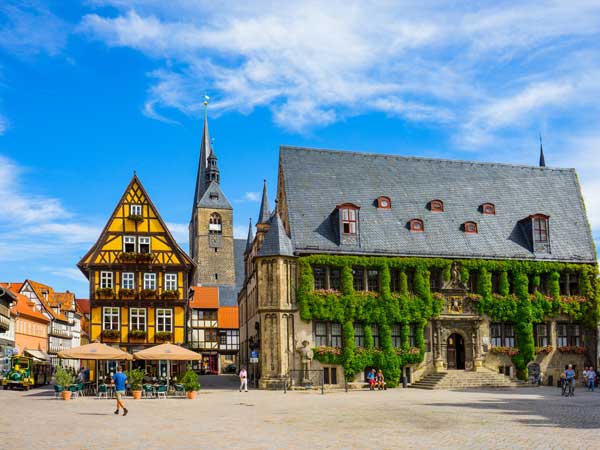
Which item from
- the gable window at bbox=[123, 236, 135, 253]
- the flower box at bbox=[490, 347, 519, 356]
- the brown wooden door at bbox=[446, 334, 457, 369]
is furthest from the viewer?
the gable window at bbox=[123, 236, 135, 253]

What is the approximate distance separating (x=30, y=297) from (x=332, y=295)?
52425 mm

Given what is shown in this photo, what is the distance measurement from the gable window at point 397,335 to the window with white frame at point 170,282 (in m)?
14.3

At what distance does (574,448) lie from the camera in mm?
16719

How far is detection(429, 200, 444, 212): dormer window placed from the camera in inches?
1978

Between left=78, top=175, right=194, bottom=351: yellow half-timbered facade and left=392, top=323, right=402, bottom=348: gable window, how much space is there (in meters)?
13.4

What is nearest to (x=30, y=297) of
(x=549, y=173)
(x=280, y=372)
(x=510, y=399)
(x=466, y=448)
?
(x=280, y=372)

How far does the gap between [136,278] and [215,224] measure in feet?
218

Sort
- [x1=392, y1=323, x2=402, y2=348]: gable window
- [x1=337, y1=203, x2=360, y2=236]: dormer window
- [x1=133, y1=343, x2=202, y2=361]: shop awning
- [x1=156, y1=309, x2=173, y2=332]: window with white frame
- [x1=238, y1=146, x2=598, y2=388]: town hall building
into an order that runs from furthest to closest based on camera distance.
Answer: [x1=156, y1=309, x2=173, y2=332]: window with white frame < [x1=337, y1=203, x2=360, y2=236]: dormer window < [x1=392, y1=323, x2=402, y2=348]: gable window < [x1=238, y1=146, x2=598, y2=388]: town hall building < [x1=133, y1=343, x2=202, y2=361]: shop awning

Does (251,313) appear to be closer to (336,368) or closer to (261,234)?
(261,234)

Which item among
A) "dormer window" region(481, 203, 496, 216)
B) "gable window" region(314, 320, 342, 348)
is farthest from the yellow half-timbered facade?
"dormer window" region(481, 203, 496, 216)

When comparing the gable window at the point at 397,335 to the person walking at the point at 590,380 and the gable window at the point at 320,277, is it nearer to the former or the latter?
the gable window at the point at 320,277

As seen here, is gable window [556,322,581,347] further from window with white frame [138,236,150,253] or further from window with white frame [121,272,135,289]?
window with white frame [121,272,135,289]

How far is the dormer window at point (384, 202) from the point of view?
161 feet

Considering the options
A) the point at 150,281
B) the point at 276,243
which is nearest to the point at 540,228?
the point at 276,243
